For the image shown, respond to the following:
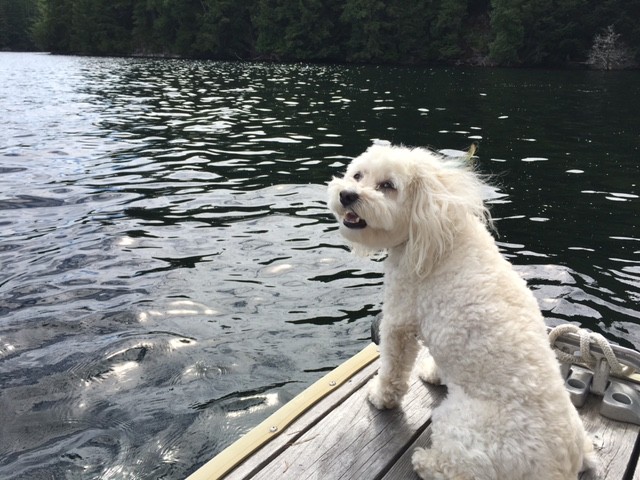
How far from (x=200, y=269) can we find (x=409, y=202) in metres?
4.34

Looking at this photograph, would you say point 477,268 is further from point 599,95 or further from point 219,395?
point 599,95

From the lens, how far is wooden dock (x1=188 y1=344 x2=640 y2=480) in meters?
2.50

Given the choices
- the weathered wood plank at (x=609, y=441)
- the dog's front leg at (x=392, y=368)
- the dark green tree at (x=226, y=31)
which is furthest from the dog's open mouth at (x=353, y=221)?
the dark green tree at (x=226, y=31)

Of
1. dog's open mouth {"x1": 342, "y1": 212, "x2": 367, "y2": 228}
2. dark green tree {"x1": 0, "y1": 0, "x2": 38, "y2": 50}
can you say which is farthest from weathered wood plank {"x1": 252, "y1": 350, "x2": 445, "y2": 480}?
dark green tree {"x1": 0, "y1": 0, "x2": 38, "y2": 50}

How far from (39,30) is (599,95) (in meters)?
97.7

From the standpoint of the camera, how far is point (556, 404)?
215cm

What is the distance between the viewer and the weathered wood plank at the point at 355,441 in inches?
99.2

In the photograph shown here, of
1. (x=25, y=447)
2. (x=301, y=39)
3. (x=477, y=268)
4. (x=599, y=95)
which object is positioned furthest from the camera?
(x=301, y=39)

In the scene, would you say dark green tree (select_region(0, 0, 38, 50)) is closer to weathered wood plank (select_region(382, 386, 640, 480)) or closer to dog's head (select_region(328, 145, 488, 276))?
dog's head (select_region(328, 145, 488, 276))

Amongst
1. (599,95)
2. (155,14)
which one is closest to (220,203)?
(599,95)

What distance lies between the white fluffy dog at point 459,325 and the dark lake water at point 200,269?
1944 mm

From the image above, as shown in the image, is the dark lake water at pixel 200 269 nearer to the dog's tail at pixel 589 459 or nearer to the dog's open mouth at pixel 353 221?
the dog's open mouth at pixel 353 221

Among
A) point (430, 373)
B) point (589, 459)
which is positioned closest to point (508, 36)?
point (430, 373)

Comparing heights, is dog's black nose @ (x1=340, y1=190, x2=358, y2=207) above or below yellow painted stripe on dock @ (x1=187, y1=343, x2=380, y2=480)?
above
